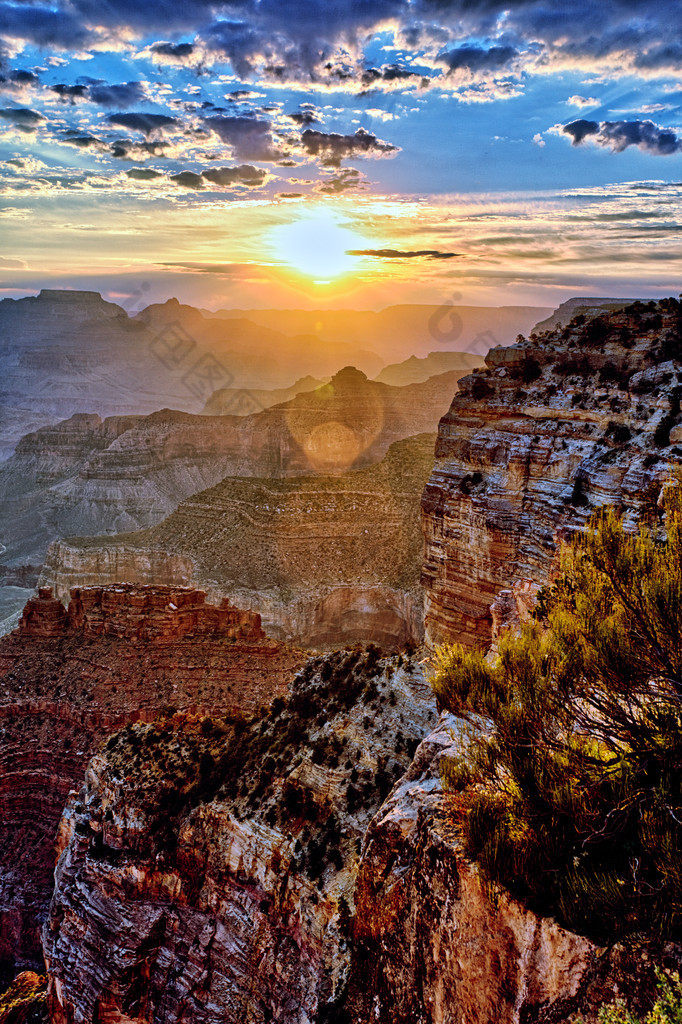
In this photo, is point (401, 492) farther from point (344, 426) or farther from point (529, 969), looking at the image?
point (529, 969)

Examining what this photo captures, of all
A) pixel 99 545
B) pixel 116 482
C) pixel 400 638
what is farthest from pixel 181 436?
pixel 400 638

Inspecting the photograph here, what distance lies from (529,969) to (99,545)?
4993cm

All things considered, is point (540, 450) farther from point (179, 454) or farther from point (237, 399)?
point (237, 399)

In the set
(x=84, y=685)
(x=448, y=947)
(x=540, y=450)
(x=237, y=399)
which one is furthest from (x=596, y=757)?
(x=237, y=399)

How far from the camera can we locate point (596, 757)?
668cm

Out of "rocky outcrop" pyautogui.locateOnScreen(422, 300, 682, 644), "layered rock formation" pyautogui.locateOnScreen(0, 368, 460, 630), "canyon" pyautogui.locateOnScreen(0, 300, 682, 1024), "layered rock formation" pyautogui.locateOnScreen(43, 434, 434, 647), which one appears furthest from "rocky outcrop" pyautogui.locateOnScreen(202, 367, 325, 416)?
"canyon" pyautogui.locateOnScreen(0, 300, 682, 1024)

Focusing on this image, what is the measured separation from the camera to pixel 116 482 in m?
77.7

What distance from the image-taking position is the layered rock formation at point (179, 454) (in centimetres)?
7538

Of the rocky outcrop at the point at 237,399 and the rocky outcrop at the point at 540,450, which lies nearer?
the rocky outcrop at the point at 540,450

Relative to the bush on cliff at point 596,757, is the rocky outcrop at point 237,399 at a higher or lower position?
higher

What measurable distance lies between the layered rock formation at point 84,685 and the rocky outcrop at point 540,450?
738 centimetres

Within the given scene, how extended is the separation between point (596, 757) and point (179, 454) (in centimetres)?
8341

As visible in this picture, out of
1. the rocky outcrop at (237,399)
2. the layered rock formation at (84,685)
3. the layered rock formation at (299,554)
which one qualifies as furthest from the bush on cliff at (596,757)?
the rocky outcrop at (237,399)

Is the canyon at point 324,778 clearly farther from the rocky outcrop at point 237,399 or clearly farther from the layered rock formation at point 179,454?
the rocky outcrop at point 237,399
